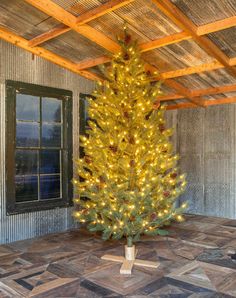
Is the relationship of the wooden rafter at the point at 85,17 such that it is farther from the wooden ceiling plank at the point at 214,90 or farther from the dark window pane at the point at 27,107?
the wooden ceiling plank at the point at 214,90

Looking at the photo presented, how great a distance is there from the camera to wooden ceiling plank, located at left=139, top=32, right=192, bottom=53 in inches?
166

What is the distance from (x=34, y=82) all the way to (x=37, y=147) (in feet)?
3.43

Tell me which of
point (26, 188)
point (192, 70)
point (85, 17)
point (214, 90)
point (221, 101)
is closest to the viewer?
point (85, 17)

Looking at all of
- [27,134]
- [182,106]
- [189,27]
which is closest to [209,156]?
[182,106]

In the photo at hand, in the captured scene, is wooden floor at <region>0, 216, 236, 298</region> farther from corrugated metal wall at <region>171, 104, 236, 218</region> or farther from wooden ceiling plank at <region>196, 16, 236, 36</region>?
wooden ceiling plank at <region>196, 16, 236, 36</region>

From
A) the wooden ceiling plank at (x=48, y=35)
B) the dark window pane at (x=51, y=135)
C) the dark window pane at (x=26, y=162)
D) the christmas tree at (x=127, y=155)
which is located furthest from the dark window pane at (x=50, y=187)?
the wooden ceiling plank at (x=48, y=35)

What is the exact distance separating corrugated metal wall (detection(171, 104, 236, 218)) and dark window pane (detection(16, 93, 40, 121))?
3.46m

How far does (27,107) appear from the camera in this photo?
5035 mm

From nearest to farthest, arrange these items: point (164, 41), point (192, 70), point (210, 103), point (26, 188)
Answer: point (164, 41)
point (26, 188)
point (192, 70)
point (210, 103)

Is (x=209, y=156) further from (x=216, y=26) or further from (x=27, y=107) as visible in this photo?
(x=27, y=107)

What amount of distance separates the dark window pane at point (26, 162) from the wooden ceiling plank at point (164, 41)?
237cm

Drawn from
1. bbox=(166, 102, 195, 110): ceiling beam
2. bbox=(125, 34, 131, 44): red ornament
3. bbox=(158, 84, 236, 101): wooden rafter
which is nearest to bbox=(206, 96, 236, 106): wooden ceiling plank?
bbox=(166, 102, 195, 110): ceiling beam

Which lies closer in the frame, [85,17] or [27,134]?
[85,17]

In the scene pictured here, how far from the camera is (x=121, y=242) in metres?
4.73
